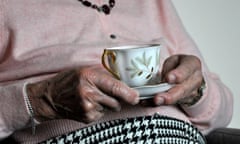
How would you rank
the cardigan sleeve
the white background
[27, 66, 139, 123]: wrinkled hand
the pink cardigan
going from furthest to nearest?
the white background → the cardigan sleeve → the pink cardigan → [27, 66, 139, 123]: wrinkled hand

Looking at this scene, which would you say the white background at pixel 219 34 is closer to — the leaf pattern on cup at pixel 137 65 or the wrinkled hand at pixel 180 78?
the wrinkled hand at pixel 180 78

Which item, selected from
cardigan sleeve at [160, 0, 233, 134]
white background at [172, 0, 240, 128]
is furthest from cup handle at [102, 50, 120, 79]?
white background at [172, 0, 240, 128]

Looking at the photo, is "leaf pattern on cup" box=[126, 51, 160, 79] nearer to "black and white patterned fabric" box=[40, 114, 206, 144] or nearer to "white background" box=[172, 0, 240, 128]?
"black and white patterned fabric" box=[40, 114, 206, 144]

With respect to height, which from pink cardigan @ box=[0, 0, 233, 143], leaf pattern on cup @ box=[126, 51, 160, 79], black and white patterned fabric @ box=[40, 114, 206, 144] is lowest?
black and white patterned fabric @ box=[40, 114, 206, 144]

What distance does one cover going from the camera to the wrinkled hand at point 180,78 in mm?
719

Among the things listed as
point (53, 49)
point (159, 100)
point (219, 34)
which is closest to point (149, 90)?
point (159, 100)

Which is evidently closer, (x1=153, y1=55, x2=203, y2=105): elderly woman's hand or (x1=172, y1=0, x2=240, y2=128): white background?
(x1=153, y1=55, x2=203, y2=105): elderly woman's hand

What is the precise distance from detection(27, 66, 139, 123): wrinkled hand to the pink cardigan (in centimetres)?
8

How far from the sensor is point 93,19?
3.12 ft

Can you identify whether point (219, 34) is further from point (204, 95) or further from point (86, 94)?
point (86, 94)

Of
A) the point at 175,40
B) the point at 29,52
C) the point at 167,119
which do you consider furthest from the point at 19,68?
the point at 175,40

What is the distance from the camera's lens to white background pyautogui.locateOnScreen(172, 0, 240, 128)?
155cm

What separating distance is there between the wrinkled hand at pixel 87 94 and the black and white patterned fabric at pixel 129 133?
0.19ft

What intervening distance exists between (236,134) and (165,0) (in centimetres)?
39
